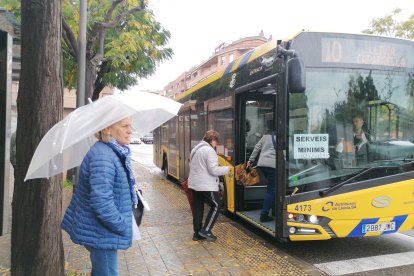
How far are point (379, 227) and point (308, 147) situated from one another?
1388 mm

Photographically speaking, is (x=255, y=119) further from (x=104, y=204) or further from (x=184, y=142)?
Result: (x=104, y=204)

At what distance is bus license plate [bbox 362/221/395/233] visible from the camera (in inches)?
215

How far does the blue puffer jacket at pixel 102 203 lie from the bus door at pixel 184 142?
8093 millimetres

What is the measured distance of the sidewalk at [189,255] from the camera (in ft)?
16.9

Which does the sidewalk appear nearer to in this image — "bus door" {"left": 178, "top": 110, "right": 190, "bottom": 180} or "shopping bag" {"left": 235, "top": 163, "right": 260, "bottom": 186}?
"shopping bag" {"left": 235, "top": 163, "right": 260, "bottom": 186}

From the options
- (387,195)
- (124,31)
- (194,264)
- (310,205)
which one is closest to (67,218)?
(194,264)

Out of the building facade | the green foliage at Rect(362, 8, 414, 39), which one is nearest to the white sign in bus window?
the green foliage at Rect(362, 8, 414, 39)

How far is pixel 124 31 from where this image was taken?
12.7 metres

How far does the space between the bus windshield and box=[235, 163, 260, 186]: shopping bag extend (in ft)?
6.14

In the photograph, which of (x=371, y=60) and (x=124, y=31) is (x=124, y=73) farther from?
(x=371, y=60)

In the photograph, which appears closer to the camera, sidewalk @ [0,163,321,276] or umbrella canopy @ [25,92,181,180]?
umbrella canopy @ [25,92,181,180]

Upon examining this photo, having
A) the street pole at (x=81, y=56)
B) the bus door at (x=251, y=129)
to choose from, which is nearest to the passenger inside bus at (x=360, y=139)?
the bus door at (x=251, y=129)

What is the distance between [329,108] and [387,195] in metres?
1.33

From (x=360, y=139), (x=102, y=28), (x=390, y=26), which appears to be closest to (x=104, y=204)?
(x=360, y=139)
